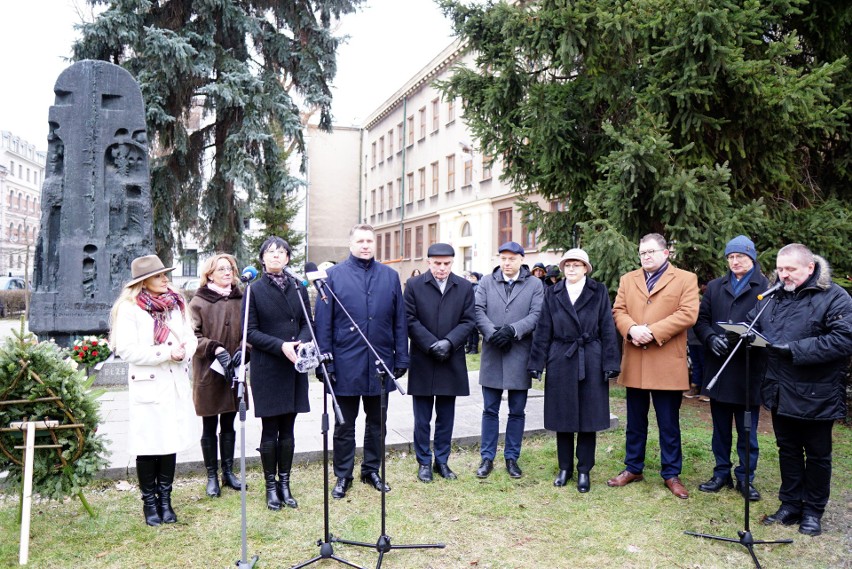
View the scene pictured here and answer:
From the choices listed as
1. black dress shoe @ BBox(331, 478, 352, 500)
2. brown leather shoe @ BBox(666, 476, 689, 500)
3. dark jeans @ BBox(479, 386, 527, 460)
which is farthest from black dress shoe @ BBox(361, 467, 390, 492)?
brown leather shoe @ BBox(666, 476, 689, 500)

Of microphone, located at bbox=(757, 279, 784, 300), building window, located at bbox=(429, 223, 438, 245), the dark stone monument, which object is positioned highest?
building window, located at bbox=(429, 223, 438, 245)

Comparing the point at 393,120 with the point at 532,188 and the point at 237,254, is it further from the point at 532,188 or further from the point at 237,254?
the point at 532,188

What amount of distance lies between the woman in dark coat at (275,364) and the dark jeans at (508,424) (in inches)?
70.0

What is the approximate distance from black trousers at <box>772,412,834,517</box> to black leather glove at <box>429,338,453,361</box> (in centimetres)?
254

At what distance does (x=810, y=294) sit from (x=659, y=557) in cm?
212

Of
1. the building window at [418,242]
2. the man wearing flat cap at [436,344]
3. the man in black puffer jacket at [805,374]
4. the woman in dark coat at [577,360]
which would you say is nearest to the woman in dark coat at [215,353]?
the man wearing flat cap at [436,344]

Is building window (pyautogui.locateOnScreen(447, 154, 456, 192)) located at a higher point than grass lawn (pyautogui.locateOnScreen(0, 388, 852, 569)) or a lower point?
higher

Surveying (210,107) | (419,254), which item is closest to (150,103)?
(210,107)

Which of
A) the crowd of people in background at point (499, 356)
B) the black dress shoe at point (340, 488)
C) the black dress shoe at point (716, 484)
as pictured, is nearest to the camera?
the crowd of people in background at point (499, 356)

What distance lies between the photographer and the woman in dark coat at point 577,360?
5.70 m

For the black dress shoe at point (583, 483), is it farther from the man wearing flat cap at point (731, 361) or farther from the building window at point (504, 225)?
the building window at point (504, 225)

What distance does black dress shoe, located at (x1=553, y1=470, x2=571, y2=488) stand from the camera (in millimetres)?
5825

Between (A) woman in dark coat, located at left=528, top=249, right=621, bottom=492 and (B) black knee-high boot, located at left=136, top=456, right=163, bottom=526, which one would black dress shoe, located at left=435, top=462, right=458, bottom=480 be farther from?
(B) black knee-high boot, located at left=136, top=456, right=163, bottom=526

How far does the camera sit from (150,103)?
15.8 metres
